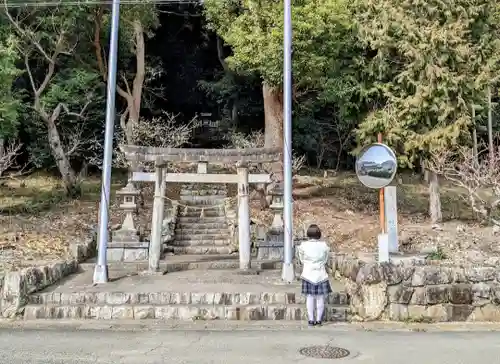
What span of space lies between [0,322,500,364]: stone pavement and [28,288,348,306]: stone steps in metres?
1.01

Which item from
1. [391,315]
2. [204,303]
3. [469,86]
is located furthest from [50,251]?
[469,86]

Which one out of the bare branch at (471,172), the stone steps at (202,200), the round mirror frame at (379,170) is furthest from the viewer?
the stone steps at (202,200)

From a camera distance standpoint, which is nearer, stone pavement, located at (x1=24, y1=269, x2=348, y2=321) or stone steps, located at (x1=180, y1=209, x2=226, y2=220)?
stone pavement, located at (x1=24, y1=269, x2=348, y2=321)

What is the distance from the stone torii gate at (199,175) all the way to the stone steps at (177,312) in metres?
3.20

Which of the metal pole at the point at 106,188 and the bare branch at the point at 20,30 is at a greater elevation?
the bare branch at the point at 20,30

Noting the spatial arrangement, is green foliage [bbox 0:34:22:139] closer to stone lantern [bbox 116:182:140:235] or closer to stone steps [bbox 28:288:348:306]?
stone lantern [bbox 116:182:140:235]

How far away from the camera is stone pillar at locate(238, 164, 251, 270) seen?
12.3m

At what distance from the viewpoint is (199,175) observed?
1291 centimetres

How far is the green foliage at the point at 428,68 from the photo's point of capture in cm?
1563

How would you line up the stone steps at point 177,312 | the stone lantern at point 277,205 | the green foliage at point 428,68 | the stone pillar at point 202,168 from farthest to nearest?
the stone lantern at point 277,205 → the green foliage at point 428,68 → the stone pillar at point 202,168 → the stone steps at point 177,312

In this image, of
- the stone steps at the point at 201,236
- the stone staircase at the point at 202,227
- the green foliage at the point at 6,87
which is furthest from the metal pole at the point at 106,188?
the stone steps at the point at 201,236

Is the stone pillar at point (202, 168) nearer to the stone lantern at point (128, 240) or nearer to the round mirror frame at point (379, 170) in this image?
the stone lantern at point (128, 240)

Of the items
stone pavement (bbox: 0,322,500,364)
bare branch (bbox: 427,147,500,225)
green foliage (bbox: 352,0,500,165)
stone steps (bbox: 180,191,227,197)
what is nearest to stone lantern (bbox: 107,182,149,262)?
stone steps (bbox: 180,191,227,197)

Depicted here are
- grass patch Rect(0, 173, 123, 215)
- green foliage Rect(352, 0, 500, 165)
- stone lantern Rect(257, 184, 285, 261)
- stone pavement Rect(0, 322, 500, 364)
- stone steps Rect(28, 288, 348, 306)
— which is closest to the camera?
stone pavement Rect(0, 322, 500, 364)
